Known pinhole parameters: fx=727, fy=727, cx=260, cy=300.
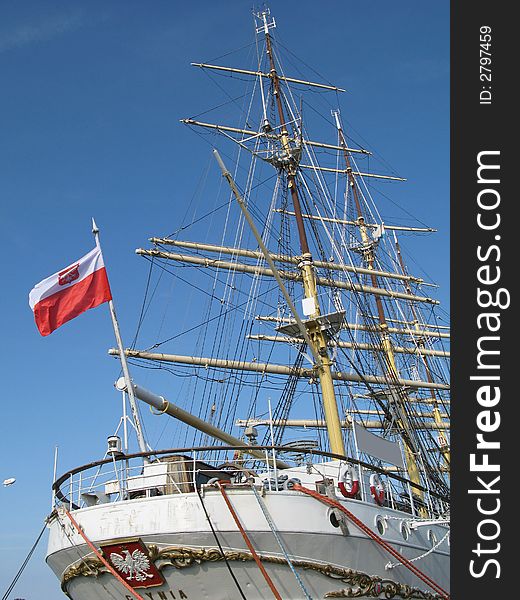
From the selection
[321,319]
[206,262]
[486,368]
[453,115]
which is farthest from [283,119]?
[486,368]

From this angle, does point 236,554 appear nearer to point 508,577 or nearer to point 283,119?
point 508,577

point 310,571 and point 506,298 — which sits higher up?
point 506,298

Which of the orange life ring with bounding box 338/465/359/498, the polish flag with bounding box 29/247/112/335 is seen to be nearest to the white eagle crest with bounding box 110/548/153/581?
the orange life ring with bounding box 338/465/359/498

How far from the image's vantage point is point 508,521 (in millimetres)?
9438

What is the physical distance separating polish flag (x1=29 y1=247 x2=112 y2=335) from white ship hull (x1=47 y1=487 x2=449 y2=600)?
542 cm

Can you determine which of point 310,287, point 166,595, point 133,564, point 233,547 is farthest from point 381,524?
point 310,287

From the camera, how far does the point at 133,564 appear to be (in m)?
15.4

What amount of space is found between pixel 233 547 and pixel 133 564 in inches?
88.1

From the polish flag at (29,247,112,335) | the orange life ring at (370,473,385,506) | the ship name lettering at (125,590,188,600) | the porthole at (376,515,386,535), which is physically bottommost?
the ship name lettering at (125,590,188,600)

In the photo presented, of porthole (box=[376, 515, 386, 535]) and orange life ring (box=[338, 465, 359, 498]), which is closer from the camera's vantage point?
orange life ring (box=[338, 465, 359, 498])

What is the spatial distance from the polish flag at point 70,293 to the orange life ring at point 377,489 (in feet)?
28.0

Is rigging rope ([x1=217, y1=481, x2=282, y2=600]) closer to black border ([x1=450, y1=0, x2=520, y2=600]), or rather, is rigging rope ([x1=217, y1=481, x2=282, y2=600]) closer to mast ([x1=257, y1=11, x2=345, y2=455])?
black border ([x1=450, y1=0, x2=520, y2=600])

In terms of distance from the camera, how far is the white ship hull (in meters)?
14.9

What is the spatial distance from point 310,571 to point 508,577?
21.5 ft
